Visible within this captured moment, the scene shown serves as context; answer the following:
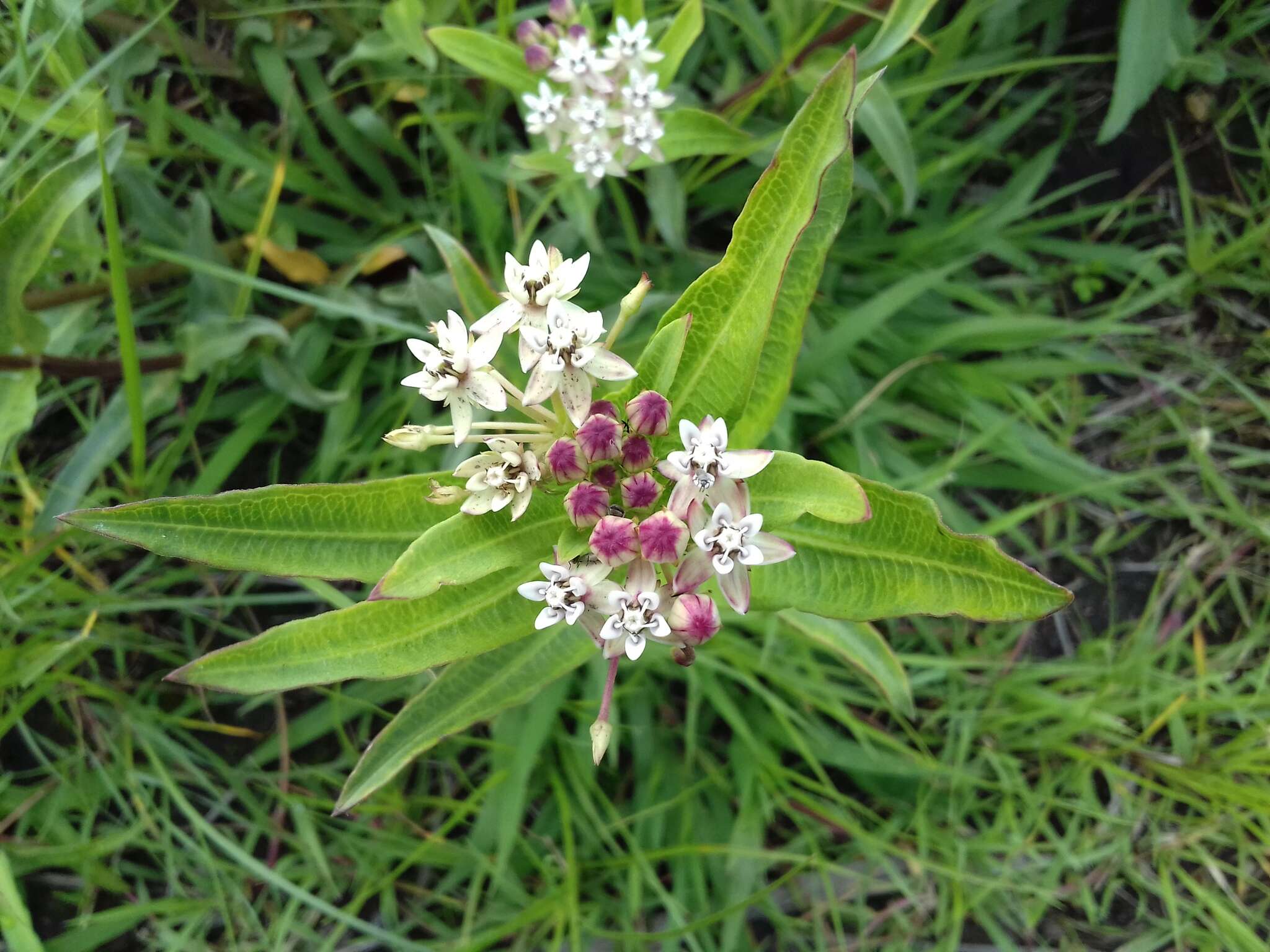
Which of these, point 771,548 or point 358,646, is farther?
point 358,646

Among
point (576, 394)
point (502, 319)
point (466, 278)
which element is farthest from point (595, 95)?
point (576, 394)

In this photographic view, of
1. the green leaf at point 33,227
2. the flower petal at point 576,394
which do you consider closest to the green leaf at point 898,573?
the flower petal at point 576,394

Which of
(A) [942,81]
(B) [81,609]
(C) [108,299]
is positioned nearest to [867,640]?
(A) [942,81]

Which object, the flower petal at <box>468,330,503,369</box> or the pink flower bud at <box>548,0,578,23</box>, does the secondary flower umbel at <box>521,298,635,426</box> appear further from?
the pink flower bud at <box>548,0,578,23</box>

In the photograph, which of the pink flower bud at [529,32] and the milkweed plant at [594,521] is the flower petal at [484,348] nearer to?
the milkweed plant at [594,521]

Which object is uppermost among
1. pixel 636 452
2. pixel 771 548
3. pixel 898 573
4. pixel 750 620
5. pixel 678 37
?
pixel 678 37

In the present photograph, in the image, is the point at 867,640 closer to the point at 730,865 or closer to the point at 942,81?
the point at 730,865

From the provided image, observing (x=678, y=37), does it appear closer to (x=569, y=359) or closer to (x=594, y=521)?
(x=569, y=359)
